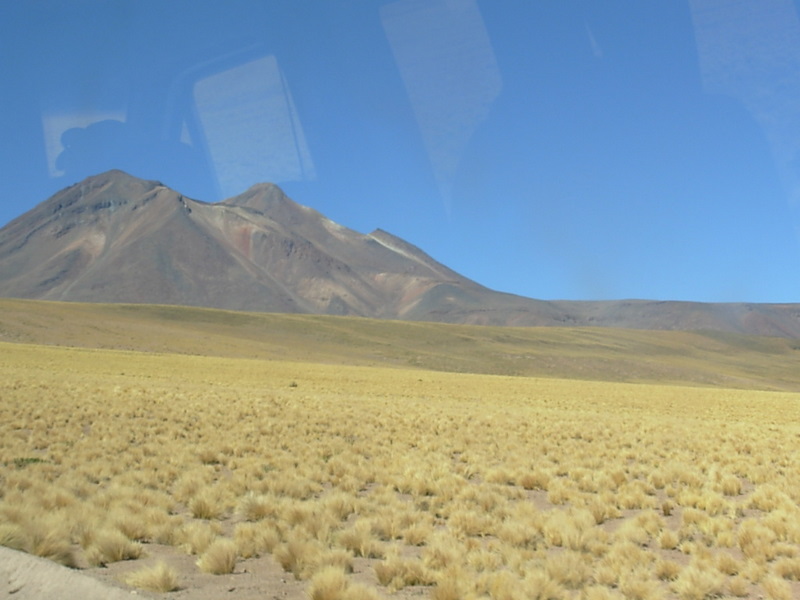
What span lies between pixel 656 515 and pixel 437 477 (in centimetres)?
438

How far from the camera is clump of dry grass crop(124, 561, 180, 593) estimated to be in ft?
21.6

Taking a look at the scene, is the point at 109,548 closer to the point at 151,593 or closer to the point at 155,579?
the point at 155,579

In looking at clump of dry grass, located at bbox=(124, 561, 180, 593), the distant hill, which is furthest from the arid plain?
the distant hill

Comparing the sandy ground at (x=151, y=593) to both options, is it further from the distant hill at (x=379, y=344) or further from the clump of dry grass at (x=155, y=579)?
the distant hill at (x=379, y=344)

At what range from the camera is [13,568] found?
6273 mm

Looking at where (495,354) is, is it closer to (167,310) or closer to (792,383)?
(792,383)

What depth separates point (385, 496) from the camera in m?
11.5

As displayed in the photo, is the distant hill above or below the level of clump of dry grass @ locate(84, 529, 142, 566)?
above

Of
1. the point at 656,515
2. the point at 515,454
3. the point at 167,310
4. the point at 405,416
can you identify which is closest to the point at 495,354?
the point at 167,310

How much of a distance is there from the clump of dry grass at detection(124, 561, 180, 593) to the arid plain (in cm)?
2

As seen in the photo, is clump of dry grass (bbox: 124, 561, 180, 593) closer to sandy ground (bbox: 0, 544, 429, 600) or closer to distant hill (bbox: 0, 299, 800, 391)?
sandy ground (bbox: 0, 544, 429, 600)

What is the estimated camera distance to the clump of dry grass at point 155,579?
658 centimetres

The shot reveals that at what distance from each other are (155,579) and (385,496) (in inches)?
212

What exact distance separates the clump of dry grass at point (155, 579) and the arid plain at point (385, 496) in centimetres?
2
